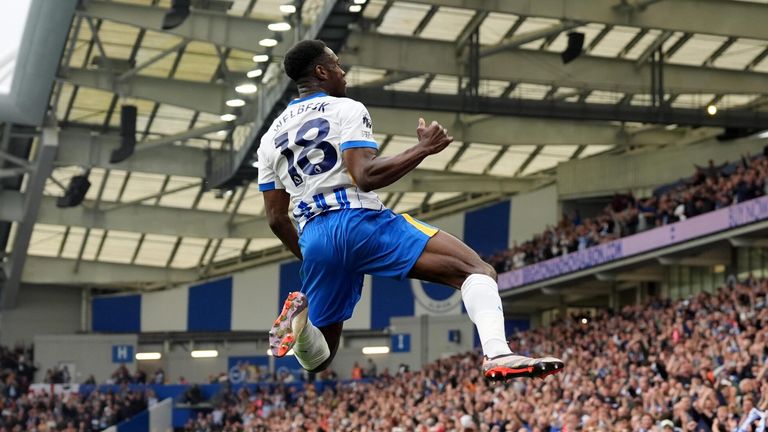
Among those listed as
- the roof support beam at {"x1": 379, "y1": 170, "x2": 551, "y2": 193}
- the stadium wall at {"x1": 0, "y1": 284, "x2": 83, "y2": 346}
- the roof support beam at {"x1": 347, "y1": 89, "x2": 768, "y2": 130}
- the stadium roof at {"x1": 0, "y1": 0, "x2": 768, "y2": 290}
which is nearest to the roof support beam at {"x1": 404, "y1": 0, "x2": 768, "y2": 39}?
the stadium roof at {"x1": 0, "y1": 0, "x2": 768, "y2": 290}

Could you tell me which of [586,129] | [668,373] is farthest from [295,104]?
[586,129]

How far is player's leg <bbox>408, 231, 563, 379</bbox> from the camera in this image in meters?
5.62

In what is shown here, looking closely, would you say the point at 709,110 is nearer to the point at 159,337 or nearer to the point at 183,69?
the point at 183,69

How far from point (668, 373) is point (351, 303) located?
1772 cm

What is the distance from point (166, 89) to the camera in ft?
116

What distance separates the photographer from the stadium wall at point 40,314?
5212 cm

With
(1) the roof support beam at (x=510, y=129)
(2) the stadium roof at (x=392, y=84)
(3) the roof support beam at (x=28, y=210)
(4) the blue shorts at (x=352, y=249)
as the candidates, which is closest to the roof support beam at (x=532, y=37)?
(2) the stadium roof at (x=392, y=84)

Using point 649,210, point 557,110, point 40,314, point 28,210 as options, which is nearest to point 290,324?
point 557,110

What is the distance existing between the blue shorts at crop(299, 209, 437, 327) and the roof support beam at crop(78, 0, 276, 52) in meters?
23.4

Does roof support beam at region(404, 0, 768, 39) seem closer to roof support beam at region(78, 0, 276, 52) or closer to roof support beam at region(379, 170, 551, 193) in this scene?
roof support beam at region(78, 0, 276, 52)

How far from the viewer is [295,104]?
620 centimetres

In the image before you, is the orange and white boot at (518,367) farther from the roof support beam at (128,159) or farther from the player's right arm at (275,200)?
the roof support beam at (128,159)

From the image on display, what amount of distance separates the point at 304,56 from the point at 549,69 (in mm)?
29581

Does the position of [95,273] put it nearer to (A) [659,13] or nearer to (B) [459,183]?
(B) [459,183]
